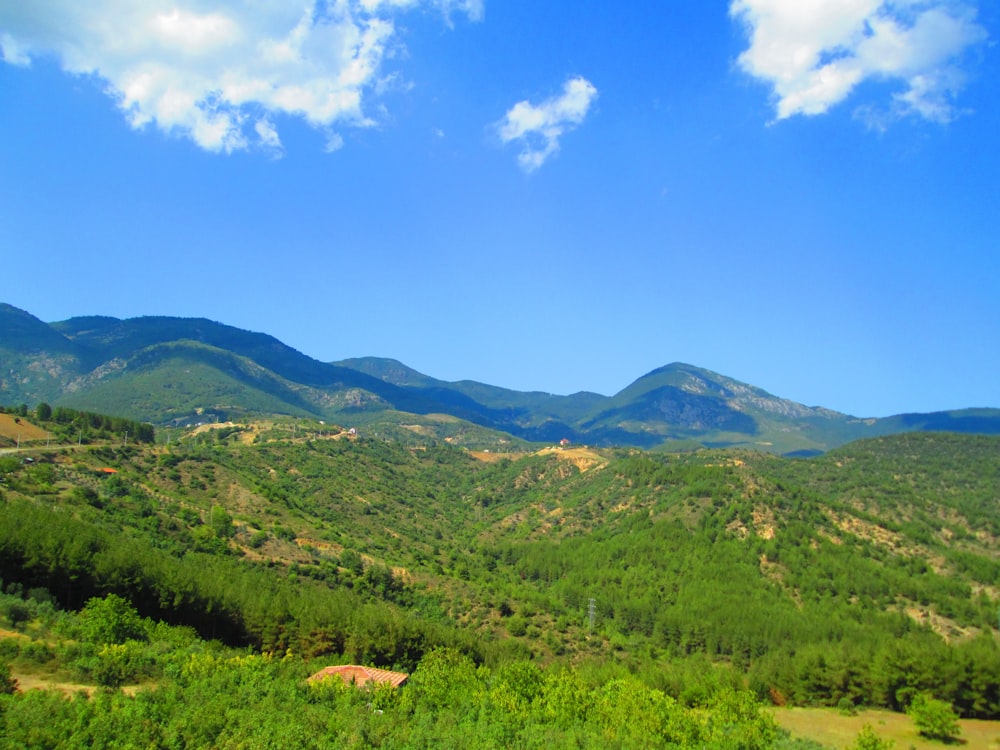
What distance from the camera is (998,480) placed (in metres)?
172

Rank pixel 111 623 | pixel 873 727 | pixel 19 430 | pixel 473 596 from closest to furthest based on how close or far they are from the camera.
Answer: pixel 111 623 → pixel 873 727 → pixel 473 596 → pixel 19 430

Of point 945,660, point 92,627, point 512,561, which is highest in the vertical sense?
point 92,627

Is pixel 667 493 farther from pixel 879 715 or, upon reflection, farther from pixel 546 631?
pixel 879 715

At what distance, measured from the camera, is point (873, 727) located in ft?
169

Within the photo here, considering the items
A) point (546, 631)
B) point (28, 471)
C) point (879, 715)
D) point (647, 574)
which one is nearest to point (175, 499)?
point (28, 471)

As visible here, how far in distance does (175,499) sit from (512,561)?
63257 mm

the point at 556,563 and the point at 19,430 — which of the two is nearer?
the point at 19,430

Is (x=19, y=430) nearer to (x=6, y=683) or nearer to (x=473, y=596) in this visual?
(x=473, y=596)

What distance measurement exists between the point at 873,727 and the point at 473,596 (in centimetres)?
5119

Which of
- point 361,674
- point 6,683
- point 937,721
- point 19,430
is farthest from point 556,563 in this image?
point 6,683

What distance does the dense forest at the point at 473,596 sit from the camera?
32406 mm

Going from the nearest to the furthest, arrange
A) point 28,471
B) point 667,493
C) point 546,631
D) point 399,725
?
point 399,725
point 28,471
point 546,631
point 667,493

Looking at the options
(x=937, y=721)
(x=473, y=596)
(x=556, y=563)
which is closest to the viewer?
(x=937, y=721)

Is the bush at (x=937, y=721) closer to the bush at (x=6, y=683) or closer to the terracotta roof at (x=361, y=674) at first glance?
the terracotta roof at (x=361, y=674)
